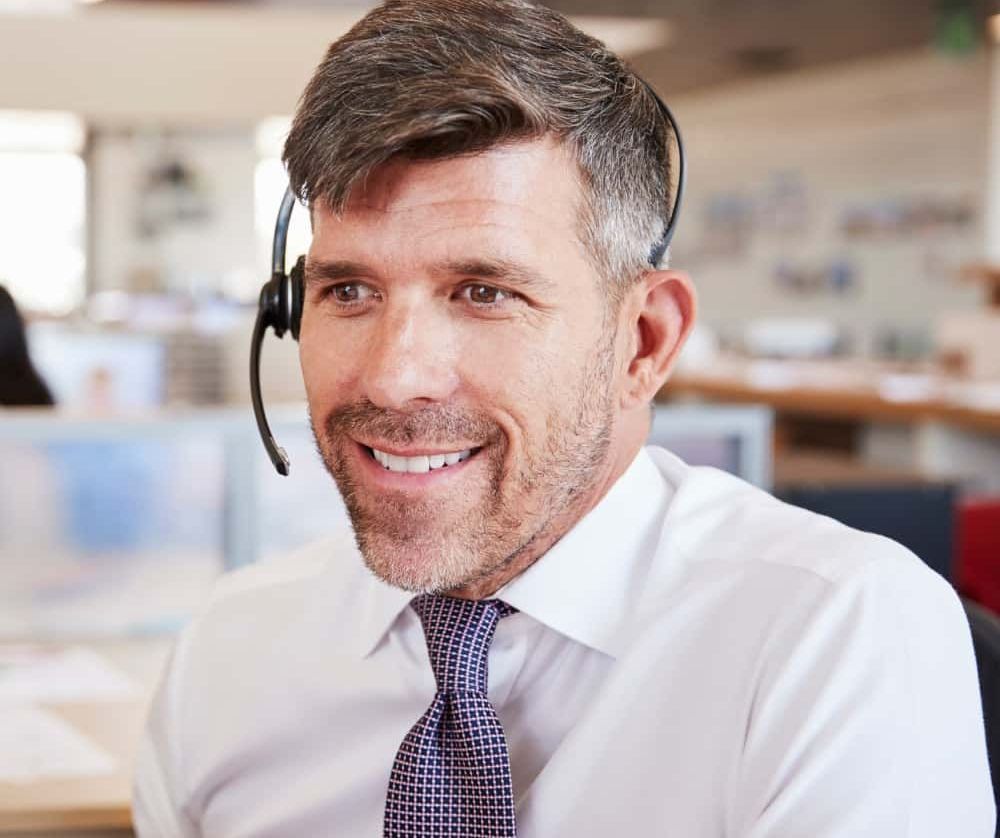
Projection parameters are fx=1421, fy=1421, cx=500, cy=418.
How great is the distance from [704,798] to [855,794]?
104 mm

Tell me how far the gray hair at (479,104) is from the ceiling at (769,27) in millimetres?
3413

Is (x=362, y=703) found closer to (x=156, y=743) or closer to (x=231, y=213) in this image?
(x=156, y=743)

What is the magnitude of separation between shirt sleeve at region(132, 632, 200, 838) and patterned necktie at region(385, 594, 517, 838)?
11.9 inches

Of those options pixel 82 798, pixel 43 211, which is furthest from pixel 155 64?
pixel 82 798

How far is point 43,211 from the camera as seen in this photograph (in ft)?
38.7

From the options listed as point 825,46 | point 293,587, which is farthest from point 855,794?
point 825,46

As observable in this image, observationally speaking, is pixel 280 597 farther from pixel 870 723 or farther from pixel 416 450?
pixel 870 723

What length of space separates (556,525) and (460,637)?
104 millimetres

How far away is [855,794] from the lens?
0.80 meters

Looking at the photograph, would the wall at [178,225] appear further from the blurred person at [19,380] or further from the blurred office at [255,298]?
the blurred person at [19,380]

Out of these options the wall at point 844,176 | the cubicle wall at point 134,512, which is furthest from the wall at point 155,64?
the cubicle wall at point 134,512

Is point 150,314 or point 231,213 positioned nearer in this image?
point 150,314

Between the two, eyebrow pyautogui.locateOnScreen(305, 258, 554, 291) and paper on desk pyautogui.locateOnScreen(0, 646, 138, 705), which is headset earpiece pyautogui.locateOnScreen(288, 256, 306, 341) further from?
paper on desk pyautogui.locateOnScreen(0, 646, 138, 705)

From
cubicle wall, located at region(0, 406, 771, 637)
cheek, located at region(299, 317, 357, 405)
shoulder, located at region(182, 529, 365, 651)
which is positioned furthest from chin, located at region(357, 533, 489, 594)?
cubicle wall, located at region(0, 406, 771, 637)
